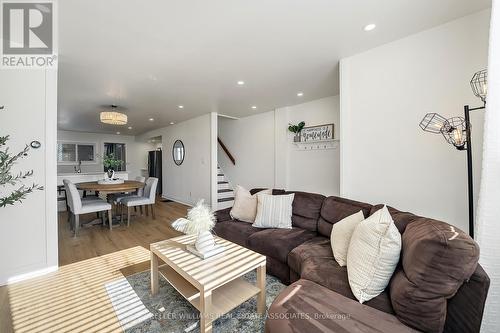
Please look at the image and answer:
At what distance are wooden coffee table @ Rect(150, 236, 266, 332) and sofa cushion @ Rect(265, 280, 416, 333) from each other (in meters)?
0.35

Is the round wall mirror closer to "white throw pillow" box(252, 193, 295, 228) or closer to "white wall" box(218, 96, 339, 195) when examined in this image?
"white wall" box(218, 96, 339, 195)

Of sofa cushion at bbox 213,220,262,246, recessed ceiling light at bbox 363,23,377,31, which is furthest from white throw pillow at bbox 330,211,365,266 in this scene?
recessed ceiling light at bbox 363,23,377,31

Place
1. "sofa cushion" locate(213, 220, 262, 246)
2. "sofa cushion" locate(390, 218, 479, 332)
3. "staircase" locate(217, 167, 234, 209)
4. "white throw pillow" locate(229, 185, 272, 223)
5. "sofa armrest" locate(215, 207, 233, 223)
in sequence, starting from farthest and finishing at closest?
"staircase" locate(217, 167, 234, 209) < "sofa armrest" locate(215, 207, 233, 223) < "white throw pillow" locate(229, 185, 272, 223) < "sofa cushion" locate(213, 220, 262, 246) < "sofa cushion" locate(390, 218, 479, 332)

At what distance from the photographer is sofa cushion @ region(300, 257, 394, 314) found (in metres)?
1.23

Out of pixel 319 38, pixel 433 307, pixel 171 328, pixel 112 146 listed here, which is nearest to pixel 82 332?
pixel 171 328

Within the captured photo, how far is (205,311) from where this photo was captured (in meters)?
1.26

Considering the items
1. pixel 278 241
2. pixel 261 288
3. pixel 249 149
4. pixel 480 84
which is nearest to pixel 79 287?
pixel 261 288

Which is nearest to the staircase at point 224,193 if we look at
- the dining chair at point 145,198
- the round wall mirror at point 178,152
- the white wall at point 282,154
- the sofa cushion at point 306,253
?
the white wall at point 282,154

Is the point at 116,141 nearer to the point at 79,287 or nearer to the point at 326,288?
the point at 79,287

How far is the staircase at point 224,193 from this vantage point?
552 cm

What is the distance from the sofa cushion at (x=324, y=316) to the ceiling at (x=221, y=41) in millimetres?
2083

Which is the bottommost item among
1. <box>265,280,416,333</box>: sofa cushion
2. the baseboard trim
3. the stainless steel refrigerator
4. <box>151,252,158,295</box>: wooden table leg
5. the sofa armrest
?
the baseboard trim

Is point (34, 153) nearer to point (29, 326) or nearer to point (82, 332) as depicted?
point (29, 326)

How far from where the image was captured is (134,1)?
155cm
